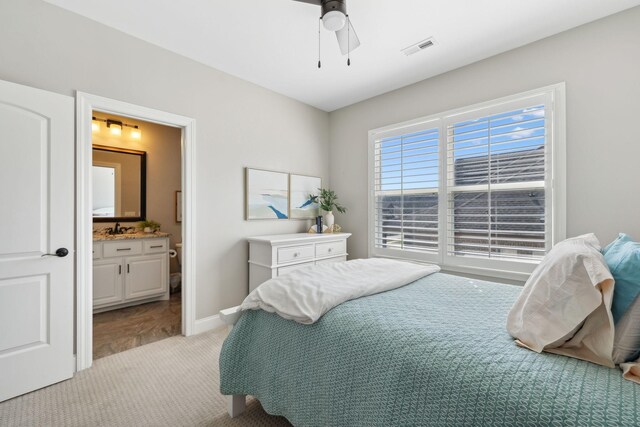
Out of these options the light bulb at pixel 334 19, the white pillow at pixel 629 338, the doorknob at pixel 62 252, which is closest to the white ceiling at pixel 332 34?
the light bulb at pixel 334 19

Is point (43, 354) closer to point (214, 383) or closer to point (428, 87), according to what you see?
point (214, 383)

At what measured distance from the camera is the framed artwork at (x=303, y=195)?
3.86 meters

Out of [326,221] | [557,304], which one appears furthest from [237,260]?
[557,304]

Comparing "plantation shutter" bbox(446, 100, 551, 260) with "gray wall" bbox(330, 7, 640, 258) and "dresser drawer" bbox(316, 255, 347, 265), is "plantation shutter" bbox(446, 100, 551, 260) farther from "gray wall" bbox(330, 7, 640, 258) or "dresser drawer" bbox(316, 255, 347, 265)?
"dresser drawer" bbox(316, 255, 347, 265)

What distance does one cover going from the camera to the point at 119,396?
1.93 meters

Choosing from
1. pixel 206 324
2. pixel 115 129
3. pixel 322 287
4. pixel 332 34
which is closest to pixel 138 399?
pixel 206 324

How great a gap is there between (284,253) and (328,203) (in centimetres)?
122

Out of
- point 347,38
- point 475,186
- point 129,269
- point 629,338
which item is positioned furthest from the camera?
point 129,269

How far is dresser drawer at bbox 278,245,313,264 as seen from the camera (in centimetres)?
307

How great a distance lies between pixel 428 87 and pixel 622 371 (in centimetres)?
309

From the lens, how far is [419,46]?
266cm

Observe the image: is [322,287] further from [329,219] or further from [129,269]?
[129,269]

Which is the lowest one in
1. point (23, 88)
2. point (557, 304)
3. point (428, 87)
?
point (557, 304)

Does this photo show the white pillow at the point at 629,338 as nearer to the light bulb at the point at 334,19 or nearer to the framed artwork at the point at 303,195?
Answer: the light bulb at the point at 334,19
